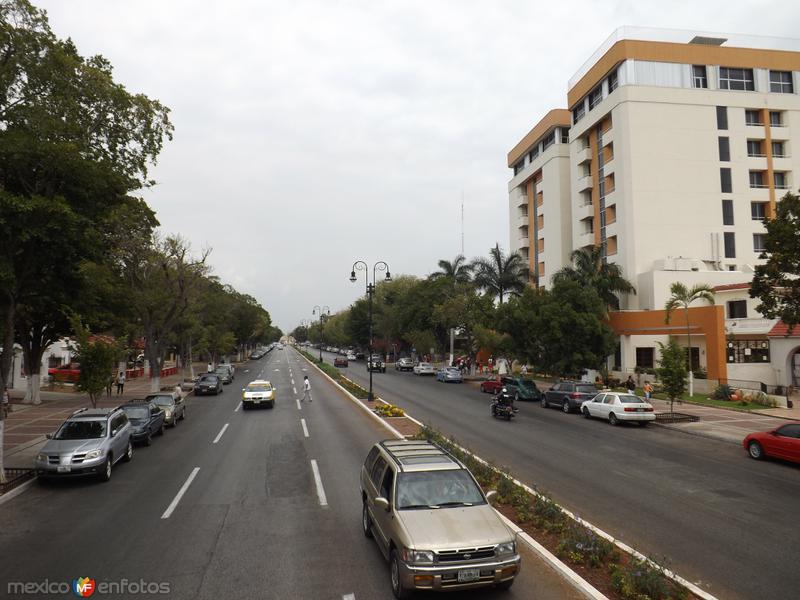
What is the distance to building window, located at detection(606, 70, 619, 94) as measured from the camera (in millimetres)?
48425

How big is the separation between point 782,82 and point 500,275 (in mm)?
31992

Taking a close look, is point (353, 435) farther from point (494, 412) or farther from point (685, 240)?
point (685, 240)

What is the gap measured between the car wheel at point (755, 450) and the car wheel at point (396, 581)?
15183 mm

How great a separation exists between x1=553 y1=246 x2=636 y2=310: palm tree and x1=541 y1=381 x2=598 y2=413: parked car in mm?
13534

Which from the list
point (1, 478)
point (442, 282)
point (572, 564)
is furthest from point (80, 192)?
point (442, 282)

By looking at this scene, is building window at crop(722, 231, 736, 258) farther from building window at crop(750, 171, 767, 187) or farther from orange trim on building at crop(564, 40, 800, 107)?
orange trim on building at crop(564, 40, 800, 107)

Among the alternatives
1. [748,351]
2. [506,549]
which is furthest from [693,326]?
[506,549]

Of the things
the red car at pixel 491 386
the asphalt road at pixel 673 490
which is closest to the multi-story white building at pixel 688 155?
the red car at pixel 491 386

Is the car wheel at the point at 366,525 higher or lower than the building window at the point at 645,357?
lower

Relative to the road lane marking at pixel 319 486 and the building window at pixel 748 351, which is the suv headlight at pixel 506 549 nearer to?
the road lane marking at pixel 319 486

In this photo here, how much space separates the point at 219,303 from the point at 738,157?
55653 millimetres

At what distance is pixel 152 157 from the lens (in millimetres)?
20125

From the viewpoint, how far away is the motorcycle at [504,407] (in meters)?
24.9

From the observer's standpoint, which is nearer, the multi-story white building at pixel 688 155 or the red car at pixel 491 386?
the red car at pixel 491 386
